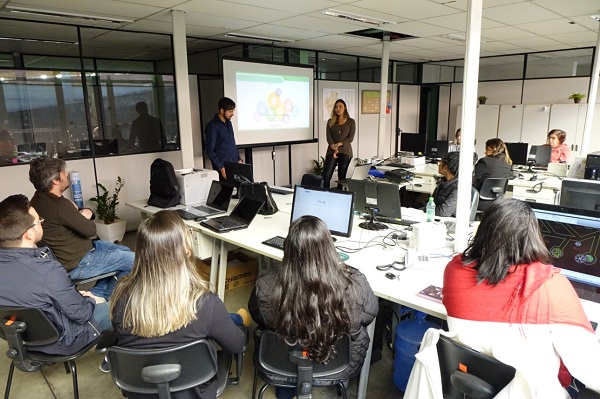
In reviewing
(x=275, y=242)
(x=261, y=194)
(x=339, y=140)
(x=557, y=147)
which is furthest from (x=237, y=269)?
(x=557, y=147)

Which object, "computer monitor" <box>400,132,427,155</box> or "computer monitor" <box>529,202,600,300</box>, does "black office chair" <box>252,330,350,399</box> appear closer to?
"computer monitor" <box>529,202,600,300</box>

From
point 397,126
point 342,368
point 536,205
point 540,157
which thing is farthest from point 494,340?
point 397,126

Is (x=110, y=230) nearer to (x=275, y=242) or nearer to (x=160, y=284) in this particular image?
(x=275, y=242)

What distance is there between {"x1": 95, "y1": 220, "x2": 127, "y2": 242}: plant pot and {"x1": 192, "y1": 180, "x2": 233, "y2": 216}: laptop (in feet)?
5.16

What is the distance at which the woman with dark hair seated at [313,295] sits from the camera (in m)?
1.64

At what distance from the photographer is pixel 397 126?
926cm

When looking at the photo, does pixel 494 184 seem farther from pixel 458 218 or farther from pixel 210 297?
pixel 210 297

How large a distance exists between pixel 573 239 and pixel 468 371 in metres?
0.96

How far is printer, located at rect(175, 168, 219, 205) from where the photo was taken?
12.7 feet

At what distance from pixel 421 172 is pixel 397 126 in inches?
152

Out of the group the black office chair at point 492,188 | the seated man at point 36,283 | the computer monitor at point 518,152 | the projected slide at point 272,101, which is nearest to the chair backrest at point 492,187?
the black office chair at point 492,188

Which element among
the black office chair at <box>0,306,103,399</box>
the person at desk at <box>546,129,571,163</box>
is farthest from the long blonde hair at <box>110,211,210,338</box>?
the person at desk at <box>546,129,571,163</box>

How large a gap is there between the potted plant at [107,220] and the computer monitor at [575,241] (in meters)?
4.46

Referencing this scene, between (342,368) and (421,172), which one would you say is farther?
(421,172)
